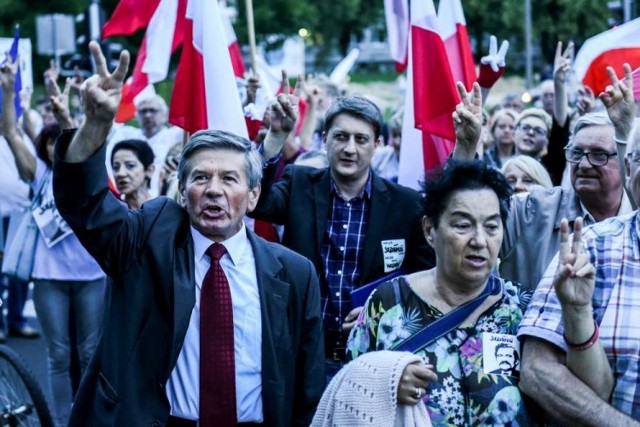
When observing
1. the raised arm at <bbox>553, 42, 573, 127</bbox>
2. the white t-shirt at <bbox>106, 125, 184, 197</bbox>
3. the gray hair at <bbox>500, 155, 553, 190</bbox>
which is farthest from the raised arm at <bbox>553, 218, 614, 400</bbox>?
the white t-shirt at <bbox>106, 125, 184, 197</bbox>

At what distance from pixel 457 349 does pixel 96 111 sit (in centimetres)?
139

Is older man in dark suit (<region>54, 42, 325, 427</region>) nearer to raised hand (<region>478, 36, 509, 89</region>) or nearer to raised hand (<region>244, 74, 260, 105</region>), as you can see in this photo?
raised hand (<region>478, 36, 509, 89</region>)

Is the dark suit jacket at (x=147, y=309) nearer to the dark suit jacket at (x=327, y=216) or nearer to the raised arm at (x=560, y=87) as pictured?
the dark suit jacket at (x=327, y=216)

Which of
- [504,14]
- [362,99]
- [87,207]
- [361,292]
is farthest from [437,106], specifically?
[504,14]

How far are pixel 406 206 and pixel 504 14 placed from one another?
4943 centimetres

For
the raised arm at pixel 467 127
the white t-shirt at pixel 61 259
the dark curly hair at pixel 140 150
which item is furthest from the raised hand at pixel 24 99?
the raised arm at pixel 467 127

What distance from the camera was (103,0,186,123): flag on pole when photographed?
7.87 meters

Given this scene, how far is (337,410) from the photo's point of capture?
3.70 m

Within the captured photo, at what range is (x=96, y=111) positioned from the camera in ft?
12.5

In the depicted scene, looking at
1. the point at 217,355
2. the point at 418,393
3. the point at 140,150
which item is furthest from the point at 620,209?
the point at 140,150

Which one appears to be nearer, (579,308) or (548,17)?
(579,308)

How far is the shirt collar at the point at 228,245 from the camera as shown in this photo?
13.9 ft

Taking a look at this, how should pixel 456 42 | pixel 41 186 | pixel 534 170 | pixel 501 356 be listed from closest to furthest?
pixel 501 356 → pixel 534 170 → pixel 456 42 → pixel 41 186

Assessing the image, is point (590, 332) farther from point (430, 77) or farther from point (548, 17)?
point (548, 17)
